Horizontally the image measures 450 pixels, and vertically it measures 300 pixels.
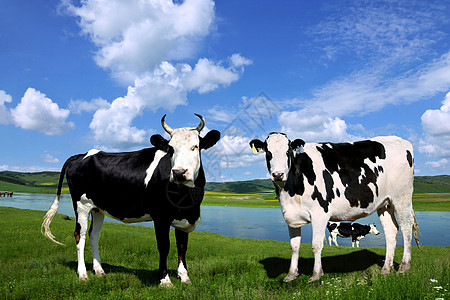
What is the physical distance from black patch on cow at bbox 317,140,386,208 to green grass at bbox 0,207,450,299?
1820mm

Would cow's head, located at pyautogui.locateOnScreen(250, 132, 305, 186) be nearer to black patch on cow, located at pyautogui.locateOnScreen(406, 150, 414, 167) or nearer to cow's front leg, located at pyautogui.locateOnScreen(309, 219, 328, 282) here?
cow's front leg, located at pyautogui.locateOnScreen(309, 219, 328, 282)

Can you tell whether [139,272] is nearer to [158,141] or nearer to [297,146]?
[158,141]

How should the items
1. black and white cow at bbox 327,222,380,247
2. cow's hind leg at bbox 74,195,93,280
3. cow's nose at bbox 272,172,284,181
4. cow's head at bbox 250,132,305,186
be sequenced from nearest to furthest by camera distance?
1. cow's nose at bbox 272,172,284,181
2. cow's head at bbox 250,132,305,186
3. cow's hind leg at bbox 74,195,93,280
4. black and white cow at bbox 327,222,380,247

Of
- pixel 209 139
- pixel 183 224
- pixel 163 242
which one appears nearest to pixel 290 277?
pixel 183 224

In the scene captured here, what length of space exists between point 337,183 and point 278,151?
6.19 feet

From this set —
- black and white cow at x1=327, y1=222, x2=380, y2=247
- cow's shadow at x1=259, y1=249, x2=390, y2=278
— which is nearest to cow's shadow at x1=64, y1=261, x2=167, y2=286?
cow's shadow at x1=259, y1=249, x2=390, y2=278

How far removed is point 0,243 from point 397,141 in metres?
16.3

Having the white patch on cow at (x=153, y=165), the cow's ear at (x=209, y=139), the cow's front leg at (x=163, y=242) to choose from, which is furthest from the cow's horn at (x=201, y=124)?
the cow's front leg at (x=163, y=242)

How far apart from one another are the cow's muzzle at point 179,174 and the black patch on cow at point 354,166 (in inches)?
149

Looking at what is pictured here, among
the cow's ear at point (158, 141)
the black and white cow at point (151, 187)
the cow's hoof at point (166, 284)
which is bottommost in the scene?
the cow's hoof at point (166, 284)

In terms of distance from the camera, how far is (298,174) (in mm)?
7605

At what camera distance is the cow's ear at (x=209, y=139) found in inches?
285

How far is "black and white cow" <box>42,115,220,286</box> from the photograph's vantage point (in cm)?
673

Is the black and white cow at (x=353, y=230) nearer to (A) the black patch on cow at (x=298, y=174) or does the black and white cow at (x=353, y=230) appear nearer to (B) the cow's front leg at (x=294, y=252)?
Answer: (B) the cow's front leg at (x=294, y=252)
